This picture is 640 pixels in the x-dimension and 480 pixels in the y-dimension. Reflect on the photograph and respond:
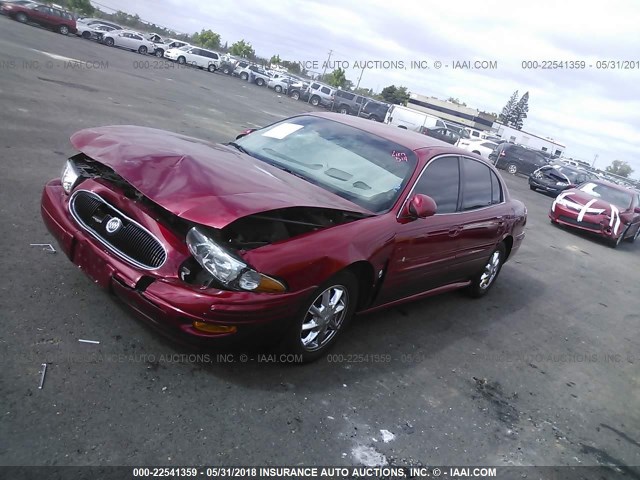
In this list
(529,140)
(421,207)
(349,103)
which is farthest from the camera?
Answer: (529,140)

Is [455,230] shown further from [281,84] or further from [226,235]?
[281,84]

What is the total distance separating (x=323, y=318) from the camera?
346 cm

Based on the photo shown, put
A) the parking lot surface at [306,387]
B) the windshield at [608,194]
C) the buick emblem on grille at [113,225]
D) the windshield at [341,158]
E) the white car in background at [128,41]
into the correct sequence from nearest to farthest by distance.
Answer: the parking lot surface at [306,387], the buick emblem on grille at [113,225], the windshield at [341,158], the windshield at [608,194], the white car in background at [128,41]

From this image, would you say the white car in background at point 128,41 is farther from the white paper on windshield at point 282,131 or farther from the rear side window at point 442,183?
the rear side window at point 442,183

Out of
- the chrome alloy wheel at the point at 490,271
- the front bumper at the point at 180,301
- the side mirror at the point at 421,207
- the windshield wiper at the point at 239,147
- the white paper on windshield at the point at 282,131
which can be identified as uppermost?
the white paper on windshield at the point at 282,131

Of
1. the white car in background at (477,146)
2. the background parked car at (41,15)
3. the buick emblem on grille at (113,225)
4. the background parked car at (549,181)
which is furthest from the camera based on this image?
the background parked car at (41,15)

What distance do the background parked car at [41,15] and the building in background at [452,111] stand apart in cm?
5980

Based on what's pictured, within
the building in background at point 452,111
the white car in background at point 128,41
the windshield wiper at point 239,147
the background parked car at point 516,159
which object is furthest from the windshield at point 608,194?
the building in background at point 452,111

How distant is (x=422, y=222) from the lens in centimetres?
410

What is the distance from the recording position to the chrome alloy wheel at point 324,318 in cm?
338

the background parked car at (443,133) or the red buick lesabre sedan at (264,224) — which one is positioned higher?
the red buick lesabre sedan at (264,224)

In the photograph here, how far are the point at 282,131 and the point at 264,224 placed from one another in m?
1.82

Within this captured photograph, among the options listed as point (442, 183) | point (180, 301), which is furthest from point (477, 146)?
point (180, 301)

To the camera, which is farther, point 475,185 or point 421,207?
point 475,185
